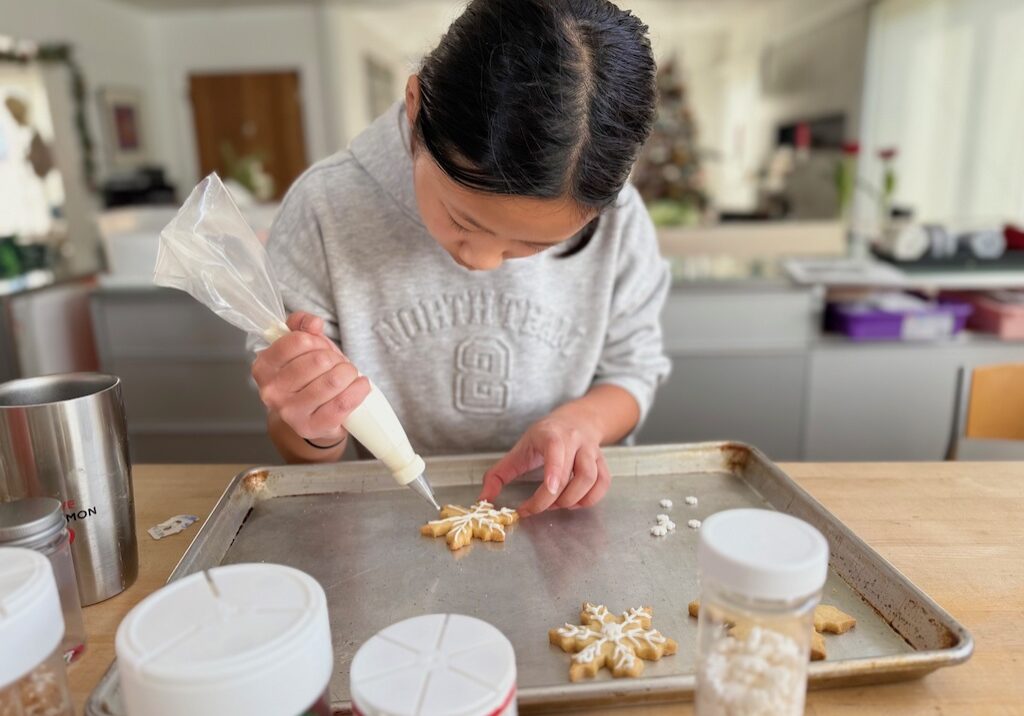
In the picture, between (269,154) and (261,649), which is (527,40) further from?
(269,154)

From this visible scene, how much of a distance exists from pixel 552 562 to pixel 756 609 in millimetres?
356

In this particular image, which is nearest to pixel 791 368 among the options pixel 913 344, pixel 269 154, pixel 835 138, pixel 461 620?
pixel 913 344

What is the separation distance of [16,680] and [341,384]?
34 centimetres

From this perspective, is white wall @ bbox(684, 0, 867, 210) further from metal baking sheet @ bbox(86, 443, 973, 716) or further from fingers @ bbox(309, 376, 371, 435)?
fingers @ bbox(309, 376, 371, 435)

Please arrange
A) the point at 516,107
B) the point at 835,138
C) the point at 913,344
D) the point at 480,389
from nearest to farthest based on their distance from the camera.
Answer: the point at 516,107, the point at 480,389, the point at 913,344, the point at 835,138

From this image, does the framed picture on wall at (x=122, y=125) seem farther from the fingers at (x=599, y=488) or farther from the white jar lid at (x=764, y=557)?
the white jar lid at (x=764, y=557)

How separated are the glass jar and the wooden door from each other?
661 cm

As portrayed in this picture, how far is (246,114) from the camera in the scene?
6910mm

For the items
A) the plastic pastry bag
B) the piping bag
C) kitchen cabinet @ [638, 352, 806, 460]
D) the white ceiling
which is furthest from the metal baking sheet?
the white ceiling

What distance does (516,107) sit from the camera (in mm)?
676

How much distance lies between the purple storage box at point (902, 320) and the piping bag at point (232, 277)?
205 cm

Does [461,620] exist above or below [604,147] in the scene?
below

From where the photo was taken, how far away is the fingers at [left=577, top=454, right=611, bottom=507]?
90cm

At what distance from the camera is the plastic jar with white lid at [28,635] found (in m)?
0.44
